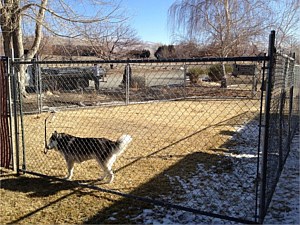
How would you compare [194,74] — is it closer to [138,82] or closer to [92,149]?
[138,82]

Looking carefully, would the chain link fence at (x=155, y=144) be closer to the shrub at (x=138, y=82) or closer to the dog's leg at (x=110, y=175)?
the dog's leg at (x=110, y=175)

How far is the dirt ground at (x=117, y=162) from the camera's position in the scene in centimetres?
327

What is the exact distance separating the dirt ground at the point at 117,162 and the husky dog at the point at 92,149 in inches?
11.1

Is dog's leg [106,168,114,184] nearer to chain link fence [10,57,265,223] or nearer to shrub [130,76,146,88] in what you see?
chain link fence [10,57,265,223]

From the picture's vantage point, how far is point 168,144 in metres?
6.14

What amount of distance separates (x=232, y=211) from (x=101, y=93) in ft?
38.6

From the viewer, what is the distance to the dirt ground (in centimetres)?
327

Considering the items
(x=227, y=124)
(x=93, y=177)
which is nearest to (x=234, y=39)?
(x=227, y=124)

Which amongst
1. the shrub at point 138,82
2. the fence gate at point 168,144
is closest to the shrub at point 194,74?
the shrub at point 138,82

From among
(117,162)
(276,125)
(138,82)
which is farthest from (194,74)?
(276,125)

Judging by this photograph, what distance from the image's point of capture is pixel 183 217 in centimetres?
309

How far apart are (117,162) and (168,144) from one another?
5.04ft

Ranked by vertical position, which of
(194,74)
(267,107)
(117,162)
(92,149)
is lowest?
(117,162)

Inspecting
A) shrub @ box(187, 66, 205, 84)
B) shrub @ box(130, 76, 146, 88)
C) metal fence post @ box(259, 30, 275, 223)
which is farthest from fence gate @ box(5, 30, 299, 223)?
shrub @ box(187, 66, 205, 84)
